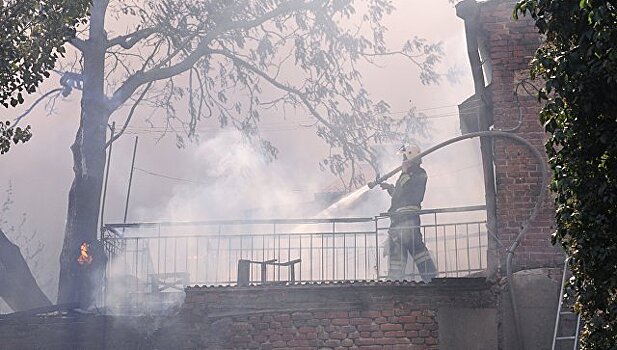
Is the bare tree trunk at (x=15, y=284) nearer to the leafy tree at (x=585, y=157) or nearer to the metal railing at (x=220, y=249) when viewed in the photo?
the metal railing at (x=220, y=249)

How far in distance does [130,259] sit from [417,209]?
4.34 m

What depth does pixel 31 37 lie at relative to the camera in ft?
26.8

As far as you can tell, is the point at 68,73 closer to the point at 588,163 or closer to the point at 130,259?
the point at 130,259

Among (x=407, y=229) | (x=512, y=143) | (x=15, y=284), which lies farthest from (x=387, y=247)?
(x=15, y=284)

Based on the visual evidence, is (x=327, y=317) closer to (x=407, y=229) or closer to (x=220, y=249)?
(x=407, y=229)

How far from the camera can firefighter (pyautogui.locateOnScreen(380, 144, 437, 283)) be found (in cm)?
1149

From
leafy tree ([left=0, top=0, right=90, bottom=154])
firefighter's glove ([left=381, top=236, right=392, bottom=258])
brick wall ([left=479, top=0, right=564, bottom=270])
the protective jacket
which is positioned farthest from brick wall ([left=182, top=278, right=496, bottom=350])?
leafy tree ([left=0, top=0, right=90, bottom=154])

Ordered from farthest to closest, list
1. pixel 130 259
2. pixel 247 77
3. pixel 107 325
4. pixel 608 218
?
1. pixel 247 77
2. pixel 130 259
3. pixel 107 325
4. pixel 608 218

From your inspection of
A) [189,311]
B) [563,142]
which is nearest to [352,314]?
[189,311]

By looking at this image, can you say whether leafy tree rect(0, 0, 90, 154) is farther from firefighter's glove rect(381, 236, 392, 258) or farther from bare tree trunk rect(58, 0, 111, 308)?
bare tree trunk rect(58, 0, 111, 308)

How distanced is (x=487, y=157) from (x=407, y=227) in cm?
144

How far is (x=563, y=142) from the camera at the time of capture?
18.4 feet

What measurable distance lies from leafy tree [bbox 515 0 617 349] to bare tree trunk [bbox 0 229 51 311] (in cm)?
1055

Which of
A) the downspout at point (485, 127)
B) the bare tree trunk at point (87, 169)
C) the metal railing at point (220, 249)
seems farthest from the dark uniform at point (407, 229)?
the bare tree trunk at point (87, 169)
